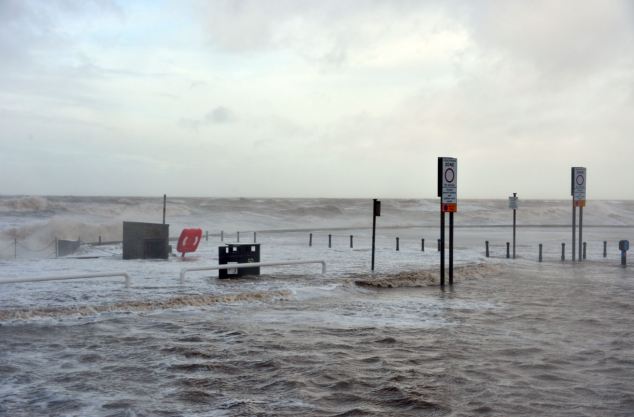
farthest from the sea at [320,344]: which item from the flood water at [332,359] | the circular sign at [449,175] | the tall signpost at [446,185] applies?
the circular sign at [449,175]

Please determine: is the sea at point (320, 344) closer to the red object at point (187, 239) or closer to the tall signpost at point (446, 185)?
the tall signpost at point (446, 185)

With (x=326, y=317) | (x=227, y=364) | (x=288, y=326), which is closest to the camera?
(x=227, y=364)

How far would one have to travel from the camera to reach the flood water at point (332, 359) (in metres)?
6.47

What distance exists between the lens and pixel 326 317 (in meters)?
11.6

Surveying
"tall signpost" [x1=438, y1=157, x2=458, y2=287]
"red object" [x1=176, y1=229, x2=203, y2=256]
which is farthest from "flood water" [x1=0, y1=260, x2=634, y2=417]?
"red object" [x1=176, y1=229, x2=203, y2=256]

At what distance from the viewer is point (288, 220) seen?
250ft

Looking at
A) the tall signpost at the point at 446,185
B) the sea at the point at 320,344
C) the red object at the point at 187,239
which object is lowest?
the sea at the point at 320,344

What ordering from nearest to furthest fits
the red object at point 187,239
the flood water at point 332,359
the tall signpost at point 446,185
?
the flood water at point 332,359 → the tall signpost at point 446,185 → the red object at point 187,239

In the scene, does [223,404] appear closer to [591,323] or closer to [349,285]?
[591,323]

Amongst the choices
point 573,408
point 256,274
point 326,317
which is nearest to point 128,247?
point 256,274

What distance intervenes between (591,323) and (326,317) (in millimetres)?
4652

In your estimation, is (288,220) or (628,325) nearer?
(628,325)

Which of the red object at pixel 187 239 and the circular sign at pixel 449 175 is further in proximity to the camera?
the red object at pixel 187 239

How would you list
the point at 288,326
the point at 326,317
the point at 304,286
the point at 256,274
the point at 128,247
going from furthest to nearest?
the point at 128,247, the point at 256,274, the point at 304,286, the point at 326,317, the point at 288,326
